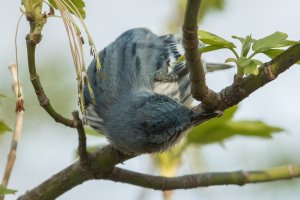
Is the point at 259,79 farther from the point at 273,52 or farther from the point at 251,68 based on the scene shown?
the point at 251,68

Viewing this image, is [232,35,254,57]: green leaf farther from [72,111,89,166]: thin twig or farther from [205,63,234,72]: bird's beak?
[205,63,234,72]: bird's beak

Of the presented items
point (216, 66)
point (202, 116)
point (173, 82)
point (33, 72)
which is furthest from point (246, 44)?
point (216, 66)

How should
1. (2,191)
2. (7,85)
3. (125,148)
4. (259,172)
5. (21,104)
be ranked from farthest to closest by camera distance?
(7,85) → (125,148) → (259,172) → (21,104) → (2,191)

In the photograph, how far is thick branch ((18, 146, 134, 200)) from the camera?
3.38m

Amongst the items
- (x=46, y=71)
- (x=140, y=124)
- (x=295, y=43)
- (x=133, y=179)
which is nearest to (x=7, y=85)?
(x=46, y=71)

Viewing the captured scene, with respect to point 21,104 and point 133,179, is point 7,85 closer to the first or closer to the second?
point 133,179

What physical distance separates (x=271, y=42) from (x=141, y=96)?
1.60 m

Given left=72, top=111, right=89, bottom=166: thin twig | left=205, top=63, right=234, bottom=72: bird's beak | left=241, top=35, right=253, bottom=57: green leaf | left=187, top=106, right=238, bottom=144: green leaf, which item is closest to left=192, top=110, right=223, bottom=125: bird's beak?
left=187, top=106, right=238, bottom=144: green leaf

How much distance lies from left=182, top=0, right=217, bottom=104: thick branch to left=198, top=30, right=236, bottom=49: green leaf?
0.23 feet

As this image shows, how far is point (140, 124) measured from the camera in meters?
3.86

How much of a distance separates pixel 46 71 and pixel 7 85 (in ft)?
0.96

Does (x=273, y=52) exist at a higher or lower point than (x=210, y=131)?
higher

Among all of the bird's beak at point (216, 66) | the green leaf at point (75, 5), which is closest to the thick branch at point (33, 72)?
the green leaf at point (75, 5)

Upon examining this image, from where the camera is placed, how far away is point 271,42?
8.38ft
